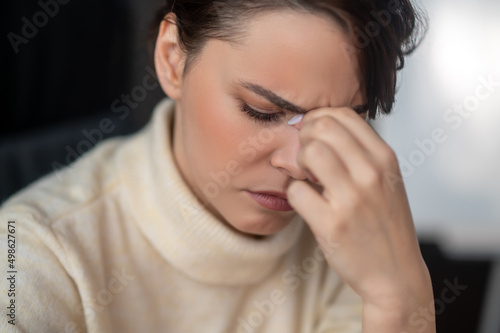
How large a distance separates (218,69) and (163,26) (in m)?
0.16

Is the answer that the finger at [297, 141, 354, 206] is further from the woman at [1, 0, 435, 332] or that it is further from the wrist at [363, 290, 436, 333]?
the wrist at [363, 290, 436, 333]

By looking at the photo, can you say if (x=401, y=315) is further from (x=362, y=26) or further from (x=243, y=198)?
(x=362, y=26)

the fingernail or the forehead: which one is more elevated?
the forehead

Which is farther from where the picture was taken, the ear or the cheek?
the ear

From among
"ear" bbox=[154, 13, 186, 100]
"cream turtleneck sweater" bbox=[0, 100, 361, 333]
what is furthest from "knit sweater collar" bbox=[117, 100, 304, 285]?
"ear" bbox=[154, 13, 186, 100]

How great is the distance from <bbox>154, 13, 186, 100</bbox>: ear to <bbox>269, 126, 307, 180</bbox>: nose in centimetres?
21

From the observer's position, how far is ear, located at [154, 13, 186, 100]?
84cm

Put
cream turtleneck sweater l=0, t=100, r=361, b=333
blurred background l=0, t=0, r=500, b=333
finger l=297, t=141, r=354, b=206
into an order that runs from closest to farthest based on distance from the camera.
A: finger l=297, t=141, r=354, b=206 → cream turtleneck sweater l=0, t=100, r=361, b=333 → blurred background l=0, t=0, r=500, b=333

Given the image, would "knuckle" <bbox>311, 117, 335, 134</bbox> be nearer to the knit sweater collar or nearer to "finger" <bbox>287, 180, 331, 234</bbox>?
"finger" <bbox>287, 180, 331, 234</bbox>

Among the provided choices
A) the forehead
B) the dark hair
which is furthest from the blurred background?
the forehead

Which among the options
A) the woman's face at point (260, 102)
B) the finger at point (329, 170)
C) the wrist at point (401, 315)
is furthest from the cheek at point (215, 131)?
the wrist at point (401, 315)

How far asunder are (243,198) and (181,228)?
0.14m

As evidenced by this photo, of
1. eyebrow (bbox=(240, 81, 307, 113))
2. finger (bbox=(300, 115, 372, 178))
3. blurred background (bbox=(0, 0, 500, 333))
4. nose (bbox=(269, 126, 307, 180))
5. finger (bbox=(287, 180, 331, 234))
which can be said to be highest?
eyebrow (bbox=(240, 81, 307, 113))

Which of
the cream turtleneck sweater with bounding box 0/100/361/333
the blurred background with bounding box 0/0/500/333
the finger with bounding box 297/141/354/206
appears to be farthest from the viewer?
the blurred background with bounding box 0/0/500/333
